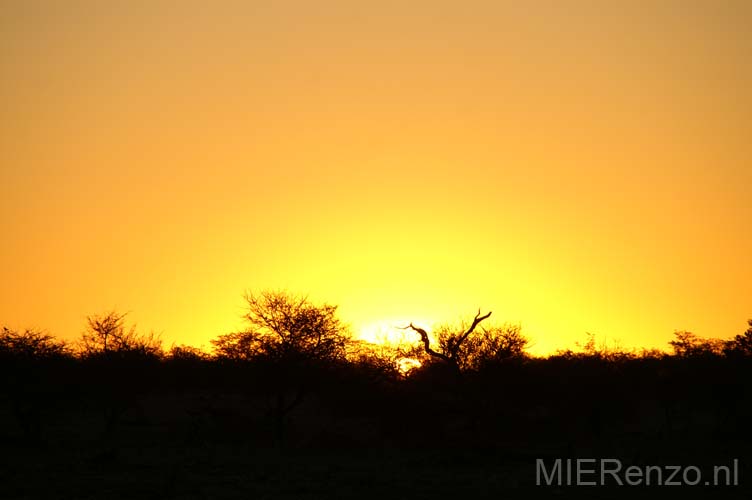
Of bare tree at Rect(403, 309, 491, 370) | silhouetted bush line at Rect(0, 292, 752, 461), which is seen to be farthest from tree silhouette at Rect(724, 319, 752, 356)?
bare tree at Rect(403, 309, 491, 370)

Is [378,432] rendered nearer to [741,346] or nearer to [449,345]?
[449,345]

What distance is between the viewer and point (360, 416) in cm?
5238

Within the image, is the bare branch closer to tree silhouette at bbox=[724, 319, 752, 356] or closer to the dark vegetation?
the dark vegetation

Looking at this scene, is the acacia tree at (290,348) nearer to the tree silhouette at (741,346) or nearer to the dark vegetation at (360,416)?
the dark vegetation at (360,416)

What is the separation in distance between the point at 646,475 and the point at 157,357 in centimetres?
3637

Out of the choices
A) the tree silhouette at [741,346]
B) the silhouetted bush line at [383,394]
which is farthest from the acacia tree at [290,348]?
the tree silhouette at [741,346]

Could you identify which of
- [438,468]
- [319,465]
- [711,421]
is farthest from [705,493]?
[711,421]

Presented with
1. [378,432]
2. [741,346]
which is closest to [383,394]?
[378,432]

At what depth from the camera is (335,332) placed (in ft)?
167

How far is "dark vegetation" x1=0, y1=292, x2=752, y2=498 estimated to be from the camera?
102ft

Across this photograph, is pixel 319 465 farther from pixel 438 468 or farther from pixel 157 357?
pixel 157 357

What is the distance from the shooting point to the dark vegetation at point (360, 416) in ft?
102

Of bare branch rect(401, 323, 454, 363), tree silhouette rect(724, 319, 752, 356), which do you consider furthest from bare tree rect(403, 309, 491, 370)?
tree silhouette rect(724, 319, 752, 356)

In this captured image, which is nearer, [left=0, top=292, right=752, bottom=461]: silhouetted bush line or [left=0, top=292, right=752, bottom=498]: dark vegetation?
[left=0, top=292, right=752, bottom=498]: dark vegetation
